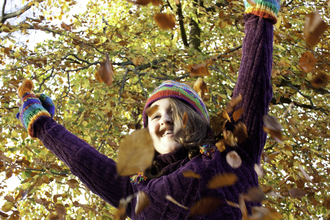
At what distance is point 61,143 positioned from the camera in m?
1.68

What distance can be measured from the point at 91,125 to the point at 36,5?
3579 millimetres

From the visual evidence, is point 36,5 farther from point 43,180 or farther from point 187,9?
point 43,180

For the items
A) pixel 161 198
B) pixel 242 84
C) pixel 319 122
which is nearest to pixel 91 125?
pixel 161 198

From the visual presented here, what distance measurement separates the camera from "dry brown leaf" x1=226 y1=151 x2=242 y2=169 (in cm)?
126

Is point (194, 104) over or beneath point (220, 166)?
over

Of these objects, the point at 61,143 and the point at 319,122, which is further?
the point at 319,122

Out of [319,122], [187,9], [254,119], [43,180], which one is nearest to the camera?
[254,119]

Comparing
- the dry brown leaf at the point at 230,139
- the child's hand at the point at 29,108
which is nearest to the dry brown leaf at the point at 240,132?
the dry brown leaf at the point at 230,139

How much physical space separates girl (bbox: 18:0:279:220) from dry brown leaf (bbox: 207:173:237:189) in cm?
4

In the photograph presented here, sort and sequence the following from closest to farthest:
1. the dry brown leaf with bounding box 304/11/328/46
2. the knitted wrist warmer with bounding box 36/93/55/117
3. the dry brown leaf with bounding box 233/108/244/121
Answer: the dry brown leaf with bounding box 304/11/328/46 → the dry brown leaf with bounding box 233/108/244/121 → the knitted wrist warmer with bounding box 36/93/55/117

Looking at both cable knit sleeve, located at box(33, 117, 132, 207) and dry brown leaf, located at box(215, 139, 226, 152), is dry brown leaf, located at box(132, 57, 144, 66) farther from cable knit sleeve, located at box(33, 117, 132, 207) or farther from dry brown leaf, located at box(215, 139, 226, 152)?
dry brown leaf, located at box(215, 139, 226, 152)

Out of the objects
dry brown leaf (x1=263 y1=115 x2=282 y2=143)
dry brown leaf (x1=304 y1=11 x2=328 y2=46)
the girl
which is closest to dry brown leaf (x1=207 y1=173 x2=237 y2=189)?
the girl

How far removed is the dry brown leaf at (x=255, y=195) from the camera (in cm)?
113

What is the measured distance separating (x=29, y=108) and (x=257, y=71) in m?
1.43
